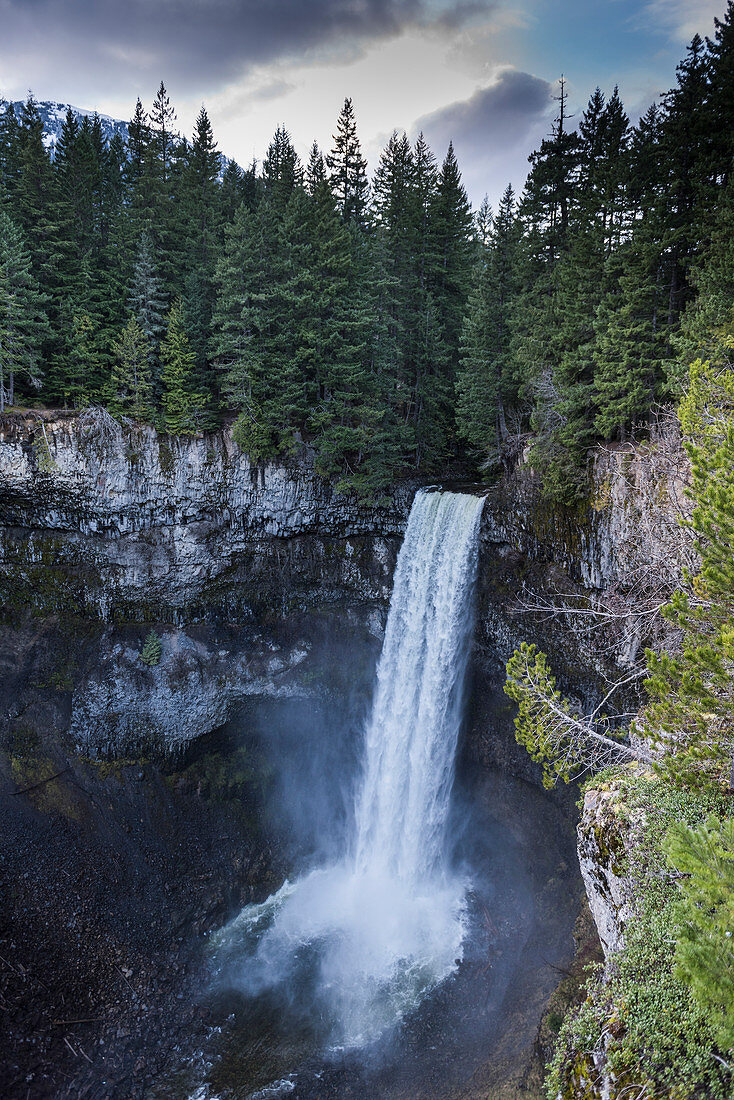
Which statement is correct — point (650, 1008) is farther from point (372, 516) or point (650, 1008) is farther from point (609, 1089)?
point (372, 516)

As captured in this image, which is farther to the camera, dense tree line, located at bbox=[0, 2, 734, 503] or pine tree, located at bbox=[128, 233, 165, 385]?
pine tree, located at bbox=[128, 233, 165, 385]

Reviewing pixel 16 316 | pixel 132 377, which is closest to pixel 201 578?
pixel 132 377

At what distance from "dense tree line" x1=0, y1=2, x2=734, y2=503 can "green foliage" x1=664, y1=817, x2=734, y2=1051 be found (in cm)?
1158

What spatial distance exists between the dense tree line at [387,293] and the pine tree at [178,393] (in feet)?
0.30

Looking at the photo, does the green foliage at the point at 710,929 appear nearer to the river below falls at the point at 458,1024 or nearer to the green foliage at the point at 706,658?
the green foliage at the point at 706,658

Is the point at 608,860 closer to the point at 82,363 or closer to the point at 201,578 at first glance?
the point at 201,578

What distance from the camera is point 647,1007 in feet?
18.5

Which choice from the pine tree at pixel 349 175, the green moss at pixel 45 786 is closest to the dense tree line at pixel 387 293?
the pine tree at pixel 349 175

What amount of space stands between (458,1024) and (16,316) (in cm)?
2833

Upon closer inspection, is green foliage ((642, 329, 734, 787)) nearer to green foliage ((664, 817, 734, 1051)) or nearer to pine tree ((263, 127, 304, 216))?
green foliage ((664, 817, 734, 1051))

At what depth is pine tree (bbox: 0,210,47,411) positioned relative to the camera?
1922cm

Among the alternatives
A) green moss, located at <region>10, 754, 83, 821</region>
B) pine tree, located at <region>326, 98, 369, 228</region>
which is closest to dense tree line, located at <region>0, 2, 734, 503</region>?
pine tree, located at <region>326, 98, 369, 228</region>

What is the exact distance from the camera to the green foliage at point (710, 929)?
12.9 ft

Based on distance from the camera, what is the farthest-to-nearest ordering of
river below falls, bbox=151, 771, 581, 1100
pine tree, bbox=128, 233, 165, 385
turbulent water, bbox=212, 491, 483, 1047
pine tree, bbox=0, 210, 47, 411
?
pine tree, bbox=128, 233, 165, 385 < pine tree, bbox=0, 210, 47, 411 < turbulent water, bbox=212, 491, 483, 1047 < river below falls, bbox=151, 771, 581, 1100
